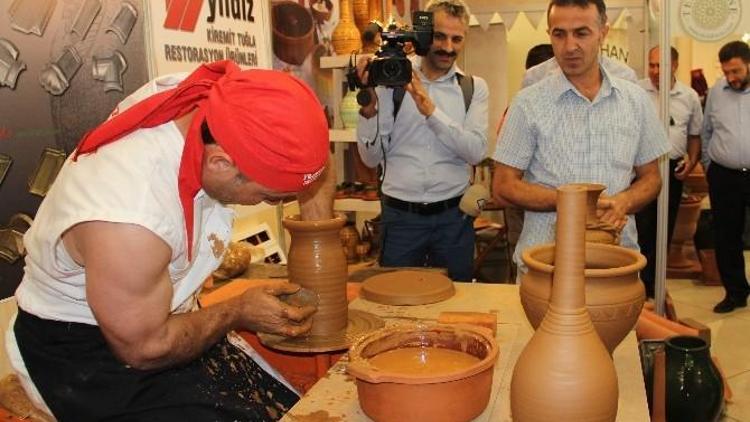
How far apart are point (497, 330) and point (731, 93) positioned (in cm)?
346

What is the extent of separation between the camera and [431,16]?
3260 mm

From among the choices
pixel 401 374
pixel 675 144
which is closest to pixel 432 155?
pixel 675 144

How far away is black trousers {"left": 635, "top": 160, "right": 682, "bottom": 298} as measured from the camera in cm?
468

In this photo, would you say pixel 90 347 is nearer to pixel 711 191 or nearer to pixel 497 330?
pixel 497 330

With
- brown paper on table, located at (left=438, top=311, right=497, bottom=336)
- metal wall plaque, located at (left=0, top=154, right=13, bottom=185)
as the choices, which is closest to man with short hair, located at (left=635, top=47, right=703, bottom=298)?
brown paper on table, located at (left=438, top=311, right=497, bottom=336)

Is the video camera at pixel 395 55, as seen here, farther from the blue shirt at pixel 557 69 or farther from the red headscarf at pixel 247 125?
the red headscarf at pixel 247 125

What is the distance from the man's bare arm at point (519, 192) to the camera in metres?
2.68

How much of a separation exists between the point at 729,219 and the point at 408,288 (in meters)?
3.58

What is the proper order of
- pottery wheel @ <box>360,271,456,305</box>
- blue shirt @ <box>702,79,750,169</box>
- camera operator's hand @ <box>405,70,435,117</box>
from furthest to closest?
blue shirt @ <box>702,79,750,169</box> → camera operator's hand @ <box>405,70,435,117</box> → pottery wheel @ <box>360,271,456,305</box>

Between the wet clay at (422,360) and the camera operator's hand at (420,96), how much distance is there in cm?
183

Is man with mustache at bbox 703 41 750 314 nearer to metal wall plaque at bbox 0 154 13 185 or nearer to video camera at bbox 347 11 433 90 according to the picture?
video camera at bbox 347 11 433 90

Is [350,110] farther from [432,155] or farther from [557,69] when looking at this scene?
[557,69]

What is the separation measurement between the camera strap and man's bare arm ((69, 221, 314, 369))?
196 centimetres

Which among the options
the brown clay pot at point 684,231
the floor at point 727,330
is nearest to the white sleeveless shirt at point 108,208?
the floor at point 727,330
